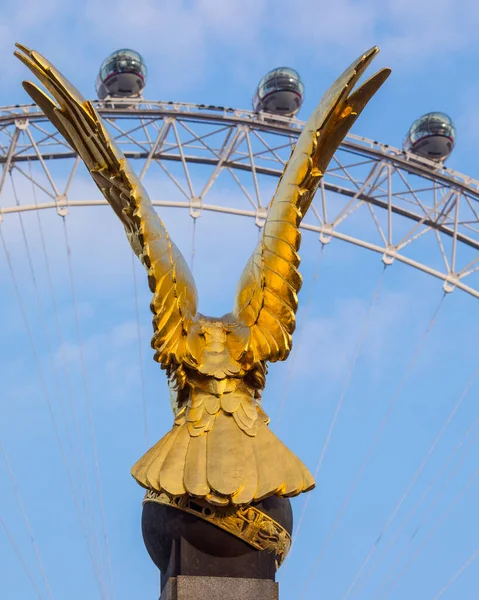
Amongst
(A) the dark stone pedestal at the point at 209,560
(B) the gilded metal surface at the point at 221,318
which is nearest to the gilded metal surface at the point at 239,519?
(A) the dark stone pedestal at the point at 209,560

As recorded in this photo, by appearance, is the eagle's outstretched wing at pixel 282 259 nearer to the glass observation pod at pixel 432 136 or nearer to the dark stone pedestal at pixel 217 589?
the dark stone pedestal at pixel 217 589

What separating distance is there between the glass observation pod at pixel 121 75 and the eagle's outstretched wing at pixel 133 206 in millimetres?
11293

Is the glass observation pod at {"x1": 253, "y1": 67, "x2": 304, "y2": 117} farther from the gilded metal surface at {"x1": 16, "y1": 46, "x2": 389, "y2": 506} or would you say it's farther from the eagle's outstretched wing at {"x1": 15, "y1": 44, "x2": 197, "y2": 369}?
the eagle's outstretched wing at {"x1": 15, "y1": 44, "x2": 197, "y2": 369}

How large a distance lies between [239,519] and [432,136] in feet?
48.2

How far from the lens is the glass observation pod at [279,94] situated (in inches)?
903

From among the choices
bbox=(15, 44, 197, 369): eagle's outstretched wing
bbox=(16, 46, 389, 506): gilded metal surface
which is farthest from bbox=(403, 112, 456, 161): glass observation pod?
bbox=(15, 44, 197, 369): eagle's outstretched wing

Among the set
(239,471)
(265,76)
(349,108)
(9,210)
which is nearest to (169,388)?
(239,471)

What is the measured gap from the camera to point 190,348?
1061 centimetres

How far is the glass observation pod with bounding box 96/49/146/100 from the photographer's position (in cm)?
2250

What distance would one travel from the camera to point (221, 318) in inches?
439

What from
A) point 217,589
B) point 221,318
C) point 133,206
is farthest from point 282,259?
point 217,589

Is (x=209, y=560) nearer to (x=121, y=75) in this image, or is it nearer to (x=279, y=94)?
(x=121, y=75)

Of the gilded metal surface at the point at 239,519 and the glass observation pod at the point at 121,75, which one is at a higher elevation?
the glass observation pod at the point at 121,75

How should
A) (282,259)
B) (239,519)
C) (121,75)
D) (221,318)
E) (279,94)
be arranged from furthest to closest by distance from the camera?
(279,94) < (121,75) < (221,318) < (282,259) < (239,519)
